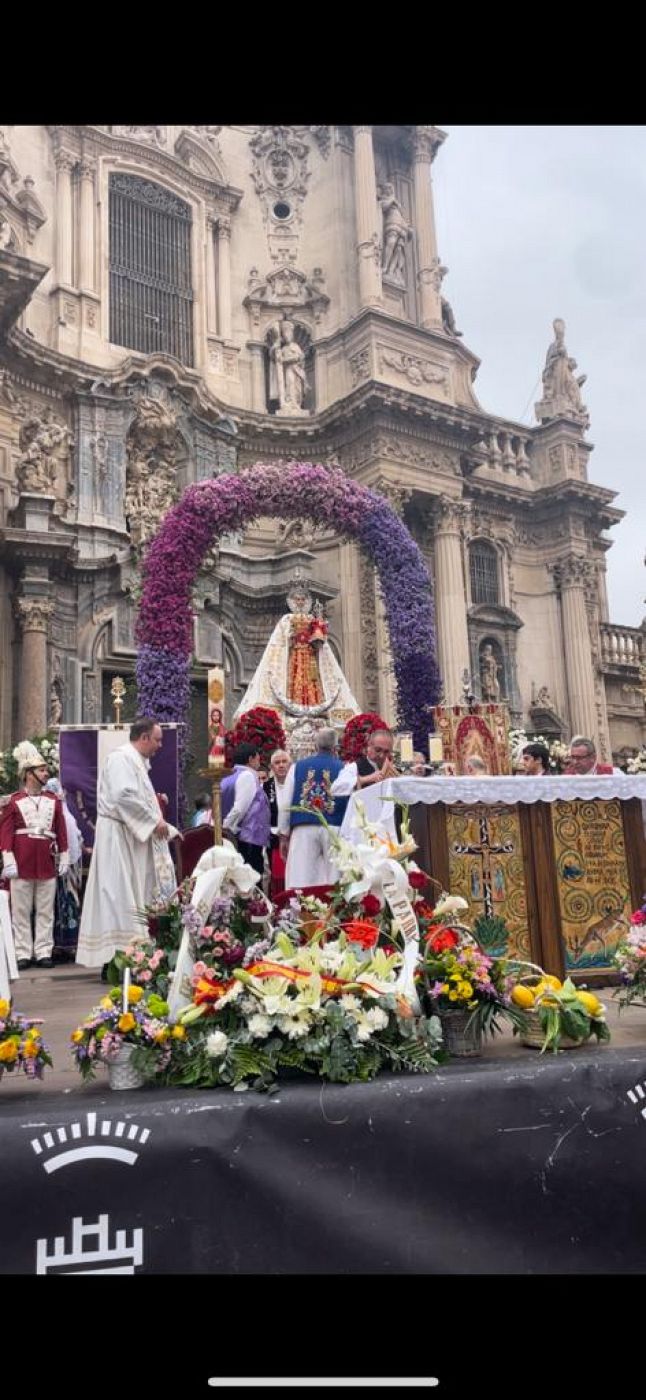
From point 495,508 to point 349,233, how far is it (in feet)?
25.3

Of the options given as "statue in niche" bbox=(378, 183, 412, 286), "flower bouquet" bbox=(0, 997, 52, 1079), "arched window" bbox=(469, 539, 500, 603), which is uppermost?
"statue in niche" bbox=(378, 183, 412, 286)

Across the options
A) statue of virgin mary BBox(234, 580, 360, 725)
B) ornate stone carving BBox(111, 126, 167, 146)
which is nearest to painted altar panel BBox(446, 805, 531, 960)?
statue of virgin mary BBox(234, 580, 360, 725)

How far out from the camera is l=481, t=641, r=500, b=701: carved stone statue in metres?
23.3

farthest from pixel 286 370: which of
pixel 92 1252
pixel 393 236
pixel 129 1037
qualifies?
pixel 92 1252

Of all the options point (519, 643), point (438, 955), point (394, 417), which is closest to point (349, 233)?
point (394, 417)

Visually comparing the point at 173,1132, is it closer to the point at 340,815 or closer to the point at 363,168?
the point at 340,815

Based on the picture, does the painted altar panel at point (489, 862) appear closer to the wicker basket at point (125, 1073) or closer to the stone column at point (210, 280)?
the wicker basket at point (125, 1073)

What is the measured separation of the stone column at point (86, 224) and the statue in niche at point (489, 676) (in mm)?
12176

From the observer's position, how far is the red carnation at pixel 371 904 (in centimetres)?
401

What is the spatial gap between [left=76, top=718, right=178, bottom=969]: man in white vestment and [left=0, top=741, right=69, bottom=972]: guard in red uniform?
2.67m

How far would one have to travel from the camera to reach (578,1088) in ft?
11.5

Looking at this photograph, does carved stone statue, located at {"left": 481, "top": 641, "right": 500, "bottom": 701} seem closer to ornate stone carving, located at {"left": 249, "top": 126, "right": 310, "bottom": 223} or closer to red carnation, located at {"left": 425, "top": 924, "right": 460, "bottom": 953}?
ornate stone carving, located at {"left": 249, "top": 126, "right": 310, "bottom": 223}

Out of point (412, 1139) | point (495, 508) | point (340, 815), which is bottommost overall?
point (412, 1139)

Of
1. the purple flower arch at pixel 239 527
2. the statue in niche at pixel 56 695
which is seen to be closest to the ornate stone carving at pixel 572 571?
the purple flower arch at pixel 239 527
